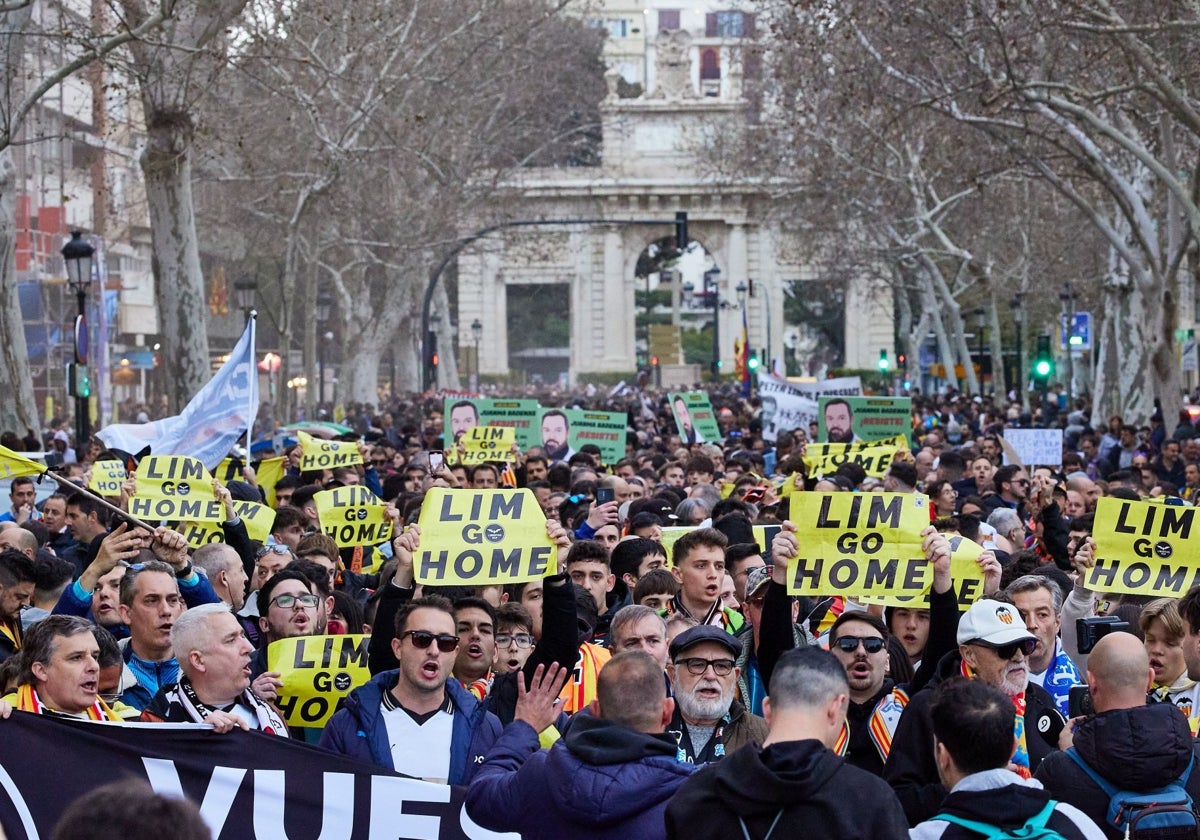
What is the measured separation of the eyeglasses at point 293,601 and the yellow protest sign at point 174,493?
11.4 feet

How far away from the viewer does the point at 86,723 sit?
5441 millimetres

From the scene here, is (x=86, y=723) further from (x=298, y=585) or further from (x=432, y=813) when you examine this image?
(x=298, y=585)

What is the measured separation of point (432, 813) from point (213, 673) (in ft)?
3.55

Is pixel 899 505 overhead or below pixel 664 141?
below

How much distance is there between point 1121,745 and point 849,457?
36.2ft

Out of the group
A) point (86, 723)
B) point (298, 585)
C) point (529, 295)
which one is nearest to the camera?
point (86, 723)

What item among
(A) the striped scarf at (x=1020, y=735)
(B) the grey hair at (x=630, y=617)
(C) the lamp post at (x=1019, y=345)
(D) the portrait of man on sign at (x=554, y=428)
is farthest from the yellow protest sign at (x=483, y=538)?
(C) the lamp post at (x=1019, y=345)

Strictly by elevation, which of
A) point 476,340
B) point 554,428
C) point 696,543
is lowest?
point 554,428

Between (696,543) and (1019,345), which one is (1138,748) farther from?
(1019,345)

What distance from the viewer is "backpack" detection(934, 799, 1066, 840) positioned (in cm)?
440

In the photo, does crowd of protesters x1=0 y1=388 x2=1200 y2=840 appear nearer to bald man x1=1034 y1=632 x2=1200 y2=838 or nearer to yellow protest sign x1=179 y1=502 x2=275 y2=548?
bald man x1=1034 y1=632 x2=1200 y2=838

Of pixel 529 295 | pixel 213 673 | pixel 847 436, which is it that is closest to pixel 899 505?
pixel 213 673

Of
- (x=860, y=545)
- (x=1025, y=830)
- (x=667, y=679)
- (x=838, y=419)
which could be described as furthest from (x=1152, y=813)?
(x=838, y=419)

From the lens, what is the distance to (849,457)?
52.7 feet
